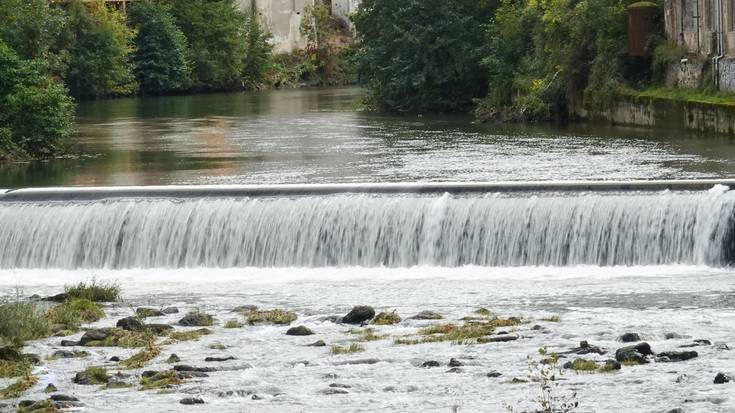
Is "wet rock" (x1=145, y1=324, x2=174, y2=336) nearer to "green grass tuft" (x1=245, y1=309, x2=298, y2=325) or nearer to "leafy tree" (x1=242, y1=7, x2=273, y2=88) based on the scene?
"green grass tuft" (x1=245, y1=309, x2=298, y2=325)

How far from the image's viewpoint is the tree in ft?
247

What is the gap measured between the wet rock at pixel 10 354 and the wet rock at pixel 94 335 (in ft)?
2.90

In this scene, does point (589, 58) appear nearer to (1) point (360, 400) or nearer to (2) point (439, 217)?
(2) point (439, 217)

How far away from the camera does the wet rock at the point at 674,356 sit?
576 inches

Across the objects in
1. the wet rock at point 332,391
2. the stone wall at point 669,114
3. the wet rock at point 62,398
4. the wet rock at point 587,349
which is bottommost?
the wet rock at point 332,391

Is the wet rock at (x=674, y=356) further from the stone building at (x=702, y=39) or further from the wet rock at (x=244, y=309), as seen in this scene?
the stone building at (x=702, y=39)

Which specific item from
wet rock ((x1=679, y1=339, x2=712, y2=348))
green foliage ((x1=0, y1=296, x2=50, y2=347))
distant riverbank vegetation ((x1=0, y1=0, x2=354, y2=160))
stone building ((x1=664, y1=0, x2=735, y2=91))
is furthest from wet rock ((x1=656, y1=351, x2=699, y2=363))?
distant riverbank vegetation ((x1=0, y1=0, x2=354, y2=160))

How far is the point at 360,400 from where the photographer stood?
13586 millimetres

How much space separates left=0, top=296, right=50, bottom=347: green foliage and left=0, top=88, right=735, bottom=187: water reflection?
10.4 metres

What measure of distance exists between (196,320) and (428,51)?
3072 centimetres

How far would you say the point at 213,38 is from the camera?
82188mm

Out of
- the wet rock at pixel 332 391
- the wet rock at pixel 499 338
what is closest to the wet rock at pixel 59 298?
the wet rock at pixel 499 338

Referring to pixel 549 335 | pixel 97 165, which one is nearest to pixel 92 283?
pixel 549 335

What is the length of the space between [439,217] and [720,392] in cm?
913
